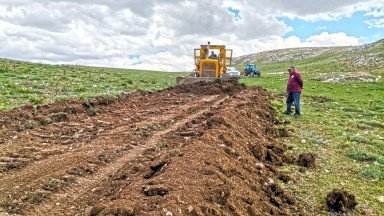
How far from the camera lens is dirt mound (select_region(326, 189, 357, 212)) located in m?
7.73

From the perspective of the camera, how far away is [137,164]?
891cm

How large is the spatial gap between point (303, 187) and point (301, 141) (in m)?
4.40

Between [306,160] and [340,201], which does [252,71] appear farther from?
[340,201]

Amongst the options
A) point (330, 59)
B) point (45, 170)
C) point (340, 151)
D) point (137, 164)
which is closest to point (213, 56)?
point (340, 151)

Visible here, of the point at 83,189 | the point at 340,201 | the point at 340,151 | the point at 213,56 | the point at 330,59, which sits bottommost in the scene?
the point at 340,151

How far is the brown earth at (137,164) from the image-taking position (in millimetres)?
6578

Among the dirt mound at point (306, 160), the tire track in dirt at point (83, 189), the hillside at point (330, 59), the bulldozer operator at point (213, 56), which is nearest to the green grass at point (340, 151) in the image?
the dirt mound at point (306, 160)

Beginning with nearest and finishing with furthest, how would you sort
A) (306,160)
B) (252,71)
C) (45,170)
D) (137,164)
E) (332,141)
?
(45,170) → (137,164) → (306,160) → (332,141) → (252,71)

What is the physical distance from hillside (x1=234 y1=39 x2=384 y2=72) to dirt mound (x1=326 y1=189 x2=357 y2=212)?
2192 inches

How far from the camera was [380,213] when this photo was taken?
25.2ft

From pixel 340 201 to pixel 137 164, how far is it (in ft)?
13.9

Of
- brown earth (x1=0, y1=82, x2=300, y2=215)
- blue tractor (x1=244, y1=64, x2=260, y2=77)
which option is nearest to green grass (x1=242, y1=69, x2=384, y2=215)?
brown earth (x1=0, y1=82, x2=300, y2=215)

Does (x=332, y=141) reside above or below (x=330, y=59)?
below

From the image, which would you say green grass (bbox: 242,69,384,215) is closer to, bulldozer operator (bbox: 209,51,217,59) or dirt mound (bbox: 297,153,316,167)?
dirt mound (bbox: 297,153,316,167)
